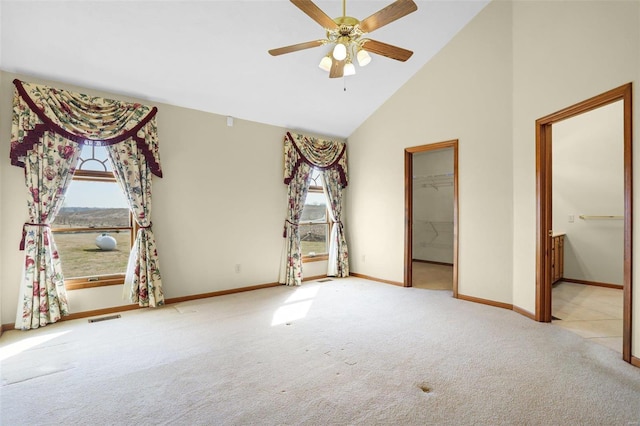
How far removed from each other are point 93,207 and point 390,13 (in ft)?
12.4

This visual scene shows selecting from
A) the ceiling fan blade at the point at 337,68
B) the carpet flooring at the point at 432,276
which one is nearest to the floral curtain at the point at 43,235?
the ceiling fan blade at the point at 337,68

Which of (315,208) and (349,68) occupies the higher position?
(349,68)

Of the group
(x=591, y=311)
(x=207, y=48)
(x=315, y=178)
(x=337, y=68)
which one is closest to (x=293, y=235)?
(x=315, y=178)

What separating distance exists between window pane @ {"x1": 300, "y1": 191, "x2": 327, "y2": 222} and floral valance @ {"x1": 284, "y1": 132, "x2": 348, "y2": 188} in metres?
0.50

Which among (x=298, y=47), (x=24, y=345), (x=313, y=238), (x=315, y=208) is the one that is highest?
(x=298, y=47)

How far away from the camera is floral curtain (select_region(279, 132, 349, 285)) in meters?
5.02

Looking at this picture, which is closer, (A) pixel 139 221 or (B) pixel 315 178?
(A) pixel 139 221

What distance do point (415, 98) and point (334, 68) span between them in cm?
217

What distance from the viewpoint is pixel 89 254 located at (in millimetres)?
3752

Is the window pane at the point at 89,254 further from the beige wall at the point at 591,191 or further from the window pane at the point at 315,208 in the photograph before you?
the beige wall at the point at 591,191

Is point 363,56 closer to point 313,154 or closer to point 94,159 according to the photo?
point 313,154

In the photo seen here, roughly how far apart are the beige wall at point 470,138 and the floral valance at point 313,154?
0.75 m

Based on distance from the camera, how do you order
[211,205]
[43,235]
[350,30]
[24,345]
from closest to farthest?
[350,30]
[24,345]
[43,235]
[211,205]

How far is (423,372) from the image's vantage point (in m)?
2.31
